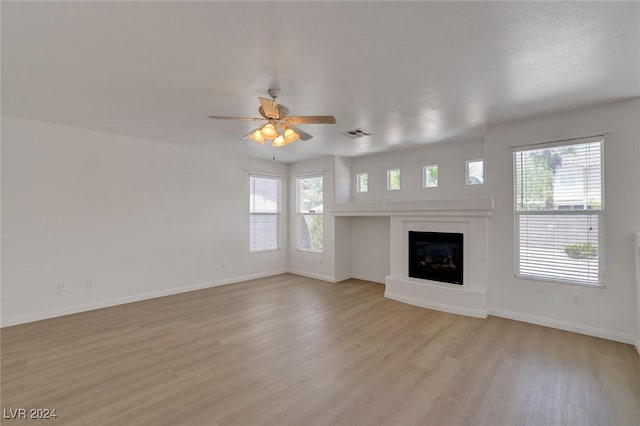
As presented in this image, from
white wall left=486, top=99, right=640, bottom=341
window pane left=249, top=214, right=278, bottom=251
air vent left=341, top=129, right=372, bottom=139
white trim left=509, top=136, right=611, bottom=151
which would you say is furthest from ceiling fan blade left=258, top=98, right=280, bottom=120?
window pane left=249, top=214, right=278, bottom=251

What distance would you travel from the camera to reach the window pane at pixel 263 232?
645 centimetres

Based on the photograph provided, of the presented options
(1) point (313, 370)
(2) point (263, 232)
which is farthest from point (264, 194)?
(1) point (313, 370)

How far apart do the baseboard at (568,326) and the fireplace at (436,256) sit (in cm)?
68

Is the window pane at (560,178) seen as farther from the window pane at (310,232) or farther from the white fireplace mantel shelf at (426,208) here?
the window pane at (310,232)

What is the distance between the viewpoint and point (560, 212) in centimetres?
361

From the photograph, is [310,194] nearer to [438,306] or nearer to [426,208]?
[426,208]

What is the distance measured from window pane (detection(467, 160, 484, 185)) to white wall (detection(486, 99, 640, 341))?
77 centimetres

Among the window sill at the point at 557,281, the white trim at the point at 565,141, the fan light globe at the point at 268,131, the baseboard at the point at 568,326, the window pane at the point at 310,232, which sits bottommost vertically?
the baseboard at the point at 568,326

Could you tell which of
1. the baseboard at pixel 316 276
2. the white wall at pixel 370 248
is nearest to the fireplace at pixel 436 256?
the white wall at pixel 370 248

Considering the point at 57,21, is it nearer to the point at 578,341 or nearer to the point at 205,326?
the point at 205,326

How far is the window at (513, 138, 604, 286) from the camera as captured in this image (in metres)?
3.41

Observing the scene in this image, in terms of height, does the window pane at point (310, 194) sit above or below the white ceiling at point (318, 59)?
below

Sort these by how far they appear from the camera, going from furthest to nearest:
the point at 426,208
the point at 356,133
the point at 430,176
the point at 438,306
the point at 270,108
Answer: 1. the point at 430,176
2. the point at 426,208
3. the point at 356,133
4. the point at 438,306
5. the point at 270,108

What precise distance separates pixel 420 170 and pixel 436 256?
177 cm
